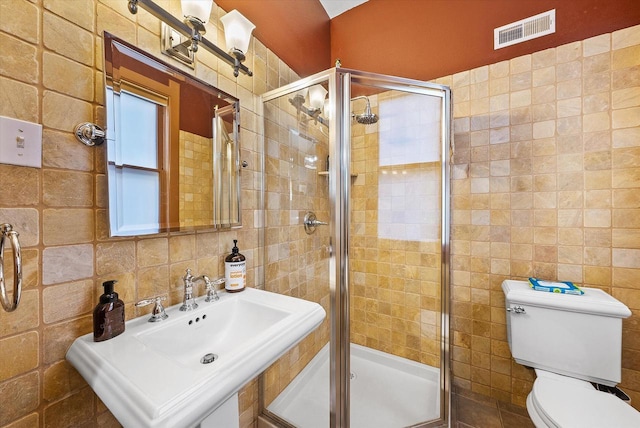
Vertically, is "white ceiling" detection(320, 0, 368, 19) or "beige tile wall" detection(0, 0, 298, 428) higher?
"white ceiling" detection(320, 0, 368, 19)

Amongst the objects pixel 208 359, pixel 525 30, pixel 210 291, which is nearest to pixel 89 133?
pixel 210 291

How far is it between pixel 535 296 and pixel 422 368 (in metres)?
0.87

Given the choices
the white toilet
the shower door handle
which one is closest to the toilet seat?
the white toilet

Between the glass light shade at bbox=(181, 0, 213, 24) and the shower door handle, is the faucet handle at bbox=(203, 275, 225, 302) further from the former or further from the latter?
the glass light shade at bbox=(181, 0, 213, 24)

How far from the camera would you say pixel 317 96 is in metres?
1.29

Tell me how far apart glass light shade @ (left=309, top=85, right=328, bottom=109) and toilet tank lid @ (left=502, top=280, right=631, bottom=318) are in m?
1.41

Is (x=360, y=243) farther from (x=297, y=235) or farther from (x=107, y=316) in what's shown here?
(x=107, y=316)

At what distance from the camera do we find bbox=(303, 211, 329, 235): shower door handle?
4.50 feet

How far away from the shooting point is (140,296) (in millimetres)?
822

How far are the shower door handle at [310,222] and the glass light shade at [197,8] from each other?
95 cm

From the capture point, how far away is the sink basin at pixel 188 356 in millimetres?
459

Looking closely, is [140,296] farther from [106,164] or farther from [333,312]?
[333,312]

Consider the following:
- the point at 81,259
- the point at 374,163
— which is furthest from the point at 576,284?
the point at 81,259

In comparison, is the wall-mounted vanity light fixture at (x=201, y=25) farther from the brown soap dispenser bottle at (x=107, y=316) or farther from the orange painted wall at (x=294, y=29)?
the brown soap dispenser bottle at (x=107, y=316)
